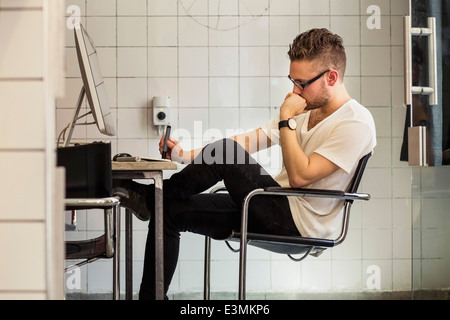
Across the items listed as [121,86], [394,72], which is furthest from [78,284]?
[394,72]

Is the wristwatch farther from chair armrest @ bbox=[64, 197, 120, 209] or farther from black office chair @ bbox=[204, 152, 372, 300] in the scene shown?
chair armrest @ bbox=[64, 197, 120, 209]

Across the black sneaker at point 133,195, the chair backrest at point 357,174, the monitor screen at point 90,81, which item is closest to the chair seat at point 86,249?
the black sneaker at point 133,195

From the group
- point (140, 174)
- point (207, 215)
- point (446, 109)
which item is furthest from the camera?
point (446, 109)

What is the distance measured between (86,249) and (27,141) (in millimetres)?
1083

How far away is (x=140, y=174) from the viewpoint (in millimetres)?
1859

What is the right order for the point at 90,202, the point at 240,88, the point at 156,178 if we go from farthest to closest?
1. the point at 240,88
2. the point at 156,178
3. the point at 90,202

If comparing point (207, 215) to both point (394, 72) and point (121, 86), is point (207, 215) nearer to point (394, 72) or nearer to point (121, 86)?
point (121, 86)

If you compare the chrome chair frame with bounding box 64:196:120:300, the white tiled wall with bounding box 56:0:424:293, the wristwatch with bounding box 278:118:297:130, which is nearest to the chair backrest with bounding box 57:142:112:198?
the chrome chair frame with bounding box 64:196:120:300

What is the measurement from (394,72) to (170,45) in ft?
3.98

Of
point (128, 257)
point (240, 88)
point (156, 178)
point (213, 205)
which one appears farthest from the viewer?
point (240, 88)

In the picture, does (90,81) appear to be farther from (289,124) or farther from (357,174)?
(357,174)

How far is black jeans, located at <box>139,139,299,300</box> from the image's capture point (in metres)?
2.04

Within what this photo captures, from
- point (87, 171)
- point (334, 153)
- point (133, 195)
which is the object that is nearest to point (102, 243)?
point (133, 195)

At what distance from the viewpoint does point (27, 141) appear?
0.91 metres
